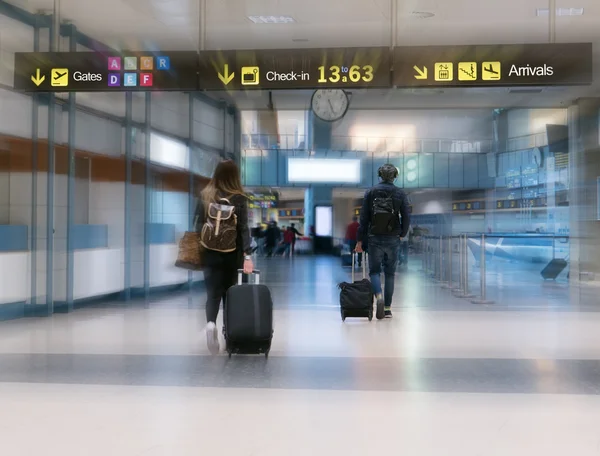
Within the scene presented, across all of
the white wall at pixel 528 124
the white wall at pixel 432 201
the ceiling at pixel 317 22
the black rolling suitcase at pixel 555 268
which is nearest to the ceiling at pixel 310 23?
the ceiling at pixel 317 22

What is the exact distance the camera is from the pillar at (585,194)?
13.8 metres

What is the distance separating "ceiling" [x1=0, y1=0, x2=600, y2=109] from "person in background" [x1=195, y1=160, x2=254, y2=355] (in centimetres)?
395

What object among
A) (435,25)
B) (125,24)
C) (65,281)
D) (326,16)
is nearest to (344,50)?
(326,16)

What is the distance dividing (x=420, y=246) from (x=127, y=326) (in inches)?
441

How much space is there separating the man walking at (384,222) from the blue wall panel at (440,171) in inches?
674

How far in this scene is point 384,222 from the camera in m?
6.69

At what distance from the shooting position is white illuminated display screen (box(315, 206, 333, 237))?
28938 mm

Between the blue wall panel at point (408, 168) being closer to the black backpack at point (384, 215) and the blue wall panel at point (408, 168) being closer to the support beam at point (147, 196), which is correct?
the support beam at point (147, 196)

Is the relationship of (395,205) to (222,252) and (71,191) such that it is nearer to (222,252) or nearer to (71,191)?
(222,252)

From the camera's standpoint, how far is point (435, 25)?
8.85m

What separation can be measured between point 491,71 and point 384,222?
1842mm

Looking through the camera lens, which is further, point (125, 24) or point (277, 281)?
point (277, 281)

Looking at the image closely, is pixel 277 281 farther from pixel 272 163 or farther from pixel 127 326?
pixel 272 163

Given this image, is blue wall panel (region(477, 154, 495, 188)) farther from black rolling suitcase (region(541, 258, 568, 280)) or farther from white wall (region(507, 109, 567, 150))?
black rolling suitcase (region(541, 258, 568, 280))
